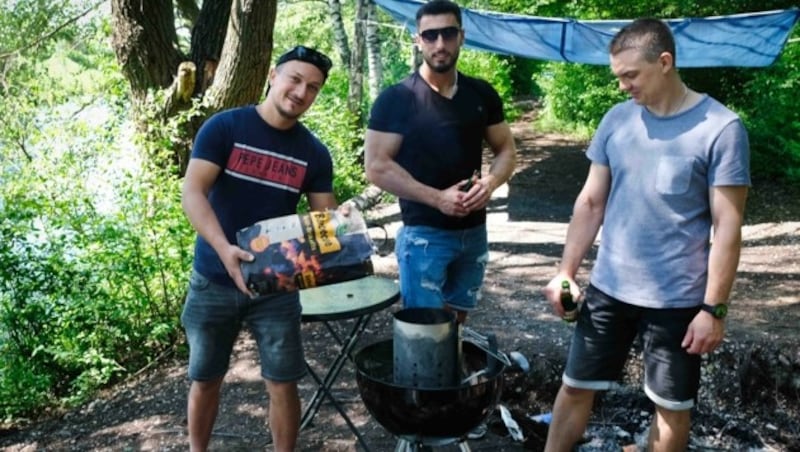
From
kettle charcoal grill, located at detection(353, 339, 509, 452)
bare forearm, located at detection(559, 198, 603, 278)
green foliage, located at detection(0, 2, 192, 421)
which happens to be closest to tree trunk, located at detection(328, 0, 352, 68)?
green foliage, located at detection(0, 2, 192, 421)

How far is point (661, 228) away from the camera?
2230mm

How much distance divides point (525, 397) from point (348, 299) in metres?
1.24

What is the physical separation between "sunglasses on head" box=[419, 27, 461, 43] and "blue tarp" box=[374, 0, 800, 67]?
4338 millimetres

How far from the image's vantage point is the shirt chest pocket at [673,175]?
2.13 m

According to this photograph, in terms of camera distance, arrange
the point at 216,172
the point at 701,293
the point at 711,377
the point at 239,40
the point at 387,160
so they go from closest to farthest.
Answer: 1. the point at 701,293
2. the point at 216,172
3. the point at 387,160
4. the point at 711,377
5. the point at 239,40

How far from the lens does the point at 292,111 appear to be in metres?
2.42

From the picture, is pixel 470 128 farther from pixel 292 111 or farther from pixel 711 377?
pixel 711 377

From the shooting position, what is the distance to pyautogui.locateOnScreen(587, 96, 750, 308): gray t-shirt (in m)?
2.10

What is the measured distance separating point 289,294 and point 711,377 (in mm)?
2476

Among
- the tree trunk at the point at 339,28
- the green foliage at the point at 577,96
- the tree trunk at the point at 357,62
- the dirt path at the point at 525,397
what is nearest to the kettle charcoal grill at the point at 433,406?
the dirt path at the point at 525,397

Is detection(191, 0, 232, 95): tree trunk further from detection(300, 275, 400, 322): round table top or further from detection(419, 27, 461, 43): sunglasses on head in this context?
detection(419, 27, 461, 43): sunglasses on head

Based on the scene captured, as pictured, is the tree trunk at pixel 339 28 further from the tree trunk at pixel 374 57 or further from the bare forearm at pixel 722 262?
the bare forearm at pixel 722 262

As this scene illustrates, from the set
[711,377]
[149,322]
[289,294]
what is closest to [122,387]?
[149,322]

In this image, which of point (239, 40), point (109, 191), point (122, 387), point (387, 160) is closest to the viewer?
point (387, 160)
